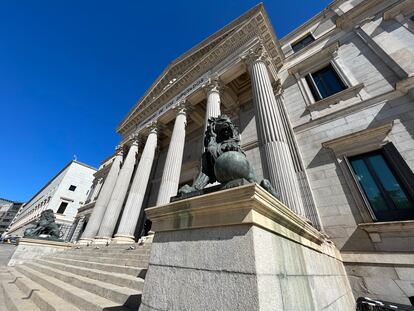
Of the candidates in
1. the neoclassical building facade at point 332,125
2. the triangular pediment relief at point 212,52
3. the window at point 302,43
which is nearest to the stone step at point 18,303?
the neoclassical building facade at point 332,125

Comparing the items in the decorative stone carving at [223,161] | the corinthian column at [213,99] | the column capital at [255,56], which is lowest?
the decorative stone carving at [223,161]

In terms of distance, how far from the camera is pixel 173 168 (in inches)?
376

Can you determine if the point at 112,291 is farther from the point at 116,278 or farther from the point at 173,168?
the point at 173,168

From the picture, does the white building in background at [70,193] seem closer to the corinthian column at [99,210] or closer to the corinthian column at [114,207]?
the corinthian column at [99,210]

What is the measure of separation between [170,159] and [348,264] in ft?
27.6

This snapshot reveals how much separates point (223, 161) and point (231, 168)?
172 millimetres

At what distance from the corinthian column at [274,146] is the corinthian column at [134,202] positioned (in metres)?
8.07

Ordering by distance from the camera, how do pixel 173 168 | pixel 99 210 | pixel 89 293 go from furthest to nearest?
pixel 99 210 → pixel 173 168 → pixel 89 293

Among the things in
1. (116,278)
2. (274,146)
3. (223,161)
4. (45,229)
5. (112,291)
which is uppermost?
(274,146)

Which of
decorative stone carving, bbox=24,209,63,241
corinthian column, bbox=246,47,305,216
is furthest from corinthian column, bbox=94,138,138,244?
corinthian column, bbox=246,47,305,216

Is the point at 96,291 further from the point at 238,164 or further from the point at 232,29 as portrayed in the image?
the point at 232,29

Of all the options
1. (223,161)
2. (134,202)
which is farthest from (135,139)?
(223,161)

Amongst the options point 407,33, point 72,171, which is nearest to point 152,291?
point 407,33

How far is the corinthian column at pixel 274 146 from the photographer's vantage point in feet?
18.1
